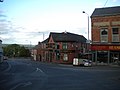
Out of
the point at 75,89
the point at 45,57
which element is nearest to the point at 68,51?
the point at 45,57

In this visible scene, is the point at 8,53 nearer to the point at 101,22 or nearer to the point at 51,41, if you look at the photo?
the point at 51,41

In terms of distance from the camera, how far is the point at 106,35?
54469 mm

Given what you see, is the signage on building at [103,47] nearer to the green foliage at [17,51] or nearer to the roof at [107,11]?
the roof at [107,11]

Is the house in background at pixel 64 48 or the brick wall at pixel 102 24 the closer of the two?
the brick wall at pixel 102 24

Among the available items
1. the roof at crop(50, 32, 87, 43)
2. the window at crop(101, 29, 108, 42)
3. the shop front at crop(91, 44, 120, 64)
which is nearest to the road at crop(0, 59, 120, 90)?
the shop front at crop(91, 44, 120, 64)

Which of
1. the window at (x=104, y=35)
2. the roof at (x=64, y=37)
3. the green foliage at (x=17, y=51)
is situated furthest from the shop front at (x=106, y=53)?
the green foliage at (x=17, y=51)

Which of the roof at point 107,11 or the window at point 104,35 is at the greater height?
the roof at point 107,11

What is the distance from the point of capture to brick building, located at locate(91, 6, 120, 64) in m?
53.7

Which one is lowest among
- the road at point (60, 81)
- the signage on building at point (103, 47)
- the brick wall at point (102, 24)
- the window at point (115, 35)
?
the road at point (60, 81)

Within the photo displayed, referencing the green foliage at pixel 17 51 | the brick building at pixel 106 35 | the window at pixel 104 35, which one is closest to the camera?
the brick building at pixel 106 35

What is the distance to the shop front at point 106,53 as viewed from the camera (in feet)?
177

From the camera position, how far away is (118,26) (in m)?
53.4

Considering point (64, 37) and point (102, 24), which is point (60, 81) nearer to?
point (102, 24)

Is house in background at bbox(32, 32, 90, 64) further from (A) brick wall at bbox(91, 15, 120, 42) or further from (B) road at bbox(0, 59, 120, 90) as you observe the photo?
(B) road at bbox(0, 59, 120, 90)
